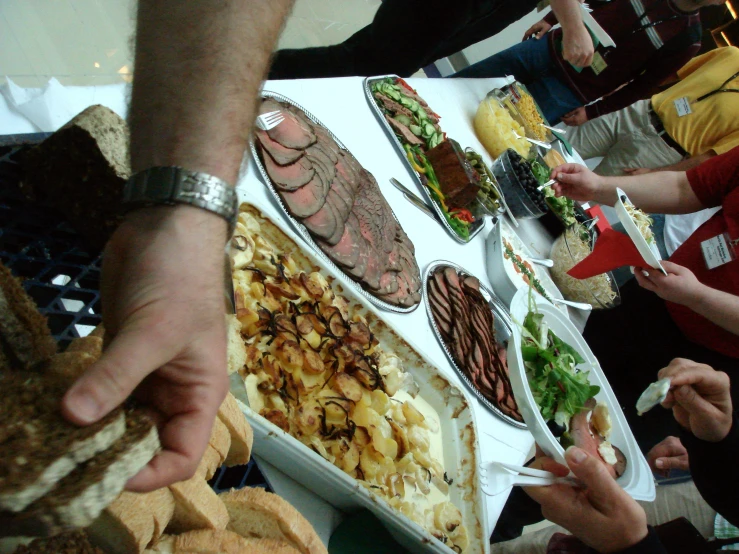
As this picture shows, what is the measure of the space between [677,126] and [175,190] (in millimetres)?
4793

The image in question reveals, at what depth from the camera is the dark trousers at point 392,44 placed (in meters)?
2.75

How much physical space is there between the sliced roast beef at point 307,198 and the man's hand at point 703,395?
4.61 feet

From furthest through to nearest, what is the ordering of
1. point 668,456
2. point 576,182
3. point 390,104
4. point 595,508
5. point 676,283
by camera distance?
point 576,182 → point 668,456 → point 390,104 → point 676,283 → point 595,508

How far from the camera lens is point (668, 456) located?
9.00 feet

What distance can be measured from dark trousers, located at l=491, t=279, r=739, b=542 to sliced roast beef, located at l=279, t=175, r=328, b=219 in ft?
5.79

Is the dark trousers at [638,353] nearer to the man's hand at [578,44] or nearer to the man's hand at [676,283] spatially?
the man's hand at [676,283]

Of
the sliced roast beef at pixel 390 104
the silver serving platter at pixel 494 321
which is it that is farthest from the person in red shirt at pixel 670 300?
the sliced roast beef at pixel 390 104

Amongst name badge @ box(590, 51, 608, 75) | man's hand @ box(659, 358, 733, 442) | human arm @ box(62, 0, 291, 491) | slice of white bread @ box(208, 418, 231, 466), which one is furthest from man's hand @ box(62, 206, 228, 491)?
name badge @ box(590, 51, 608, 75)

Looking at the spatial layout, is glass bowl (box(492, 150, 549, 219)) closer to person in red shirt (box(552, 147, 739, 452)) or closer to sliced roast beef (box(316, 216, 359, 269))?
person in red shirt (box(552, 147, 739, 452))

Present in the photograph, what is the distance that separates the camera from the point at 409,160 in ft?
8.25

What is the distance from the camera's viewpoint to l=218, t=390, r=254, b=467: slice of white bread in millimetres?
1011

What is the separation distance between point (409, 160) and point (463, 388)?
121 centimetres

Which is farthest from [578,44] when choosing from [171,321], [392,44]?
[171,321]

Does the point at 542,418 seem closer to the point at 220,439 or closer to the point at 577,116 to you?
the point at 220,439
